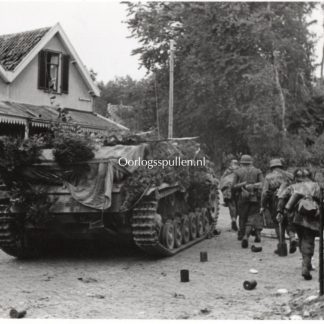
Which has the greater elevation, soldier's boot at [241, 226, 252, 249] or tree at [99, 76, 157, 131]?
tree at [99, 76, 157, 131]

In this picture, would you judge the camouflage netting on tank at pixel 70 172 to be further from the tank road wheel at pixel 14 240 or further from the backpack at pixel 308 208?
the backpack at pixel 308 208

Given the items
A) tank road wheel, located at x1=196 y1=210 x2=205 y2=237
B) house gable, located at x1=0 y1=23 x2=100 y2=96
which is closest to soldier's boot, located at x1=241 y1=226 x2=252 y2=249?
tank road wheel, located at x1=196 y1=210 x2=205 y2=237

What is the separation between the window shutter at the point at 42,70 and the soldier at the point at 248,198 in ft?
48.5

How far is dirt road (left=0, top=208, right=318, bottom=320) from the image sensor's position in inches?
276

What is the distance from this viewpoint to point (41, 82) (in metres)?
25.6

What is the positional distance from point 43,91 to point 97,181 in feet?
53.5

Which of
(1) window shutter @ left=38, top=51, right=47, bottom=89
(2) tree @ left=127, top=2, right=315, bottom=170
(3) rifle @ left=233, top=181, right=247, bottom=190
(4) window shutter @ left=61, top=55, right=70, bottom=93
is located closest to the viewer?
(3) rifle @ left=233, top=181, right=247, bottom=190

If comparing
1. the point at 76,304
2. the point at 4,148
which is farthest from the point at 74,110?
the point at 76,304

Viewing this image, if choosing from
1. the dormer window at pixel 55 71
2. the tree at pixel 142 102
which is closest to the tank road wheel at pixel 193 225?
the dormer window at pixel 55 71

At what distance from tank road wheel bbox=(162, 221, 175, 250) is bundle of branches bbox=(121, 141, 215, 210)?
2.64 ft

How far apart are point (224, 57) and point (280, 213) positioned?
20.0 metres

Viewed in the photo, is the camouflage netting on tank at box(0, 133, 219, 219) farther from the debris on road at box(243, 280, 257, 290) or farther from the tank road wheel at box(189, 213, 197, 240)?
the debris on road at box(243, 280, 257, 290)

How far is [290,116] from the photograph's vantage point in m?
29.6

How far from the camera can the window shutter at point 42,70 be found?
25.5 meters
